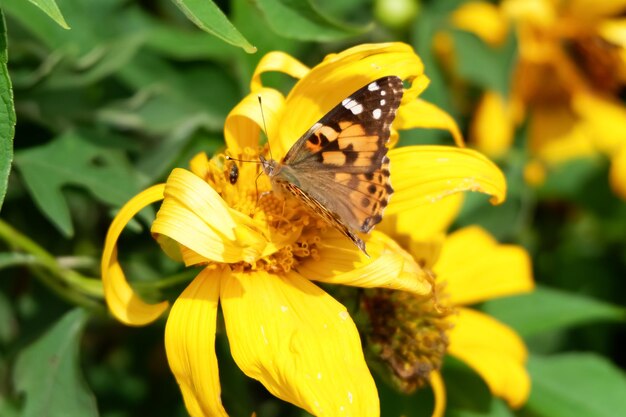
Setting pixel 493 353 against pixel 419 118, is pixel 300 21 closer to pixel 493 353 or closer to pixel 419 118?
pixel 419 118

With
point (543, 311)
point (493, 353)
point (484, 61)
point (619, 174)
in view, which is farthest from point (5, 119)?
point (619, 174)

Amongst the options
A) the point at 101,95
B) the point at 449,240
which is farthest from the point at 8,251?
the point at 449,240

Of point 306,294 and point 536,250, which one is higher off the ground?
point 306,294

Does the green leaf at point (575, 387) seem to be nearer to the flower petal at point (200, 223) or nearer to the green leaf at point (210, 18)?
the flower petal at point (200, 223)

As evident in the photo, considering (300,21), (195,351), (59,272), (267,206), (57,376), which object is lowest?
(57,376)

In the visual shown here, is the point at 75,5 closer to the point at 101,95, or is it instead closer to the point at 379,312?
the point at 101,95

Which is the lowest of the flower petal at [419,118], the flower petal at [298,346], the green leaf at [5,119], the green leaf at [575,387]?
the green leaf at [575,387]

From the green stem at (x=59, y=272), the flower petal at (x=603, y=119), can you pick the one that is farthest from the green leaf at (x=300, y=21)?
the flower petal at (x=603, y=119)
